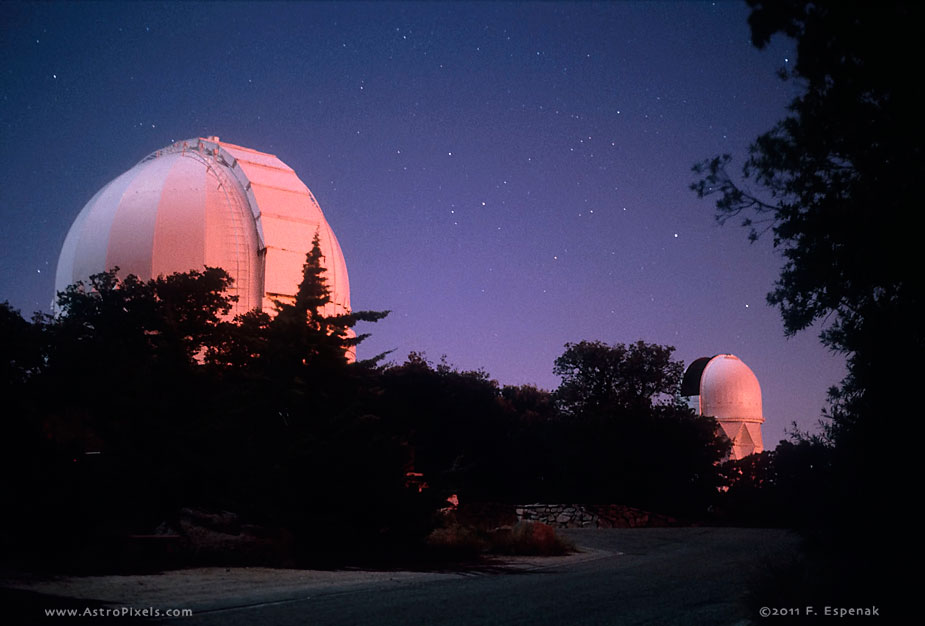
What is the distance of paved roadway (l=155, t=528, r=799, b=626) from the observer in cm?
729

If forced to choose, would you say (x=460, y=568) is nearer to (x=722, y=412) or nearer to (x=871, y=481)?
(x=871, y=481)

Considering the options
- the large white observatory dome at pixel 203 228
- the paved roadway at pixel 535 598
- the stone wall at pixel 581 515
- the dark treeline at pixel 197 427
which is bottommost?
the stone wall at pixel 581 515

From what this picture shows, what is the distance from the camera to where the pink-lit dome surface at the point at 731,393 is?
54.0 m

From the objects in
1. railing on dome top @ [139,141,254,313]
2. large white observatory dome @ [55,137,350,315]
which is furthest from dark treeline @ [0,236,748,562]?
large white observatory dome @ [55,137,350,315]

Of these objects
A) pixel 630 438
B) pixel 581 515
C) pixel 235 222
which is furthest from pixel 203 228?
pixel 630 438

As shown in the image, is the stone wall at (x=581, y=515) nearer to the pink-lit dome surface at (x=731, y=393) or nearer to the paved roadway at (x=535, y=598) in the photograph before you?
the paved roadway at (x=535, y=598)

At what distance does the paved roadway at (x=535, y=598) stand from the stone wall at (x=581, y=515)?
11548mm

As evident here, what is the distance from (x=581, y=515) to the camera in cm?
2711

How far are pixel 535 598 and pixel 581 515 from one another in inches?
741

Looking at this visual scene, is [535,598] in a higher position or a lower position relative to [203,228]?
lower

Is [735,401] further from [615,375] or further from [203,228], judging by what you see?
[203,228]

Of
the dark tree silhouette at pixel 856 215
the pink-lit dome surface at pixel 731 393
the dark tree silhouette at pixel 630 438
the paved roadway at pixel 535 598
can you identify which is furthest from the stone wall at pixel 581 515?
the pink-lit dome surface at pixel 731 393

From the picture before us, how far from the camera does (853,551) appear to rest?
8.48 m

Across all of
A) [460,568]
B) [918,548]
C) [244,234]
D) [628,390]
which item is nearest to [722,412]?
[628,390]
